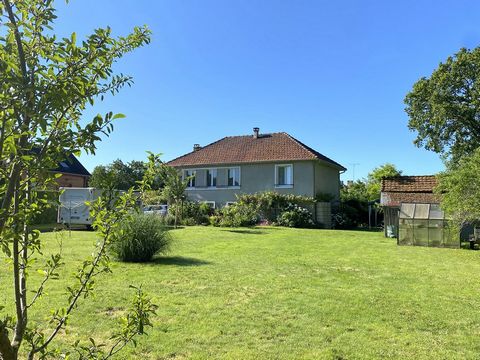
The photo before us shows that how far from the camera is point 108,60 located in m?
2.32

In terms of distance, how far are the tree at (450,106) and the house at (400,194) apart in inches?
193

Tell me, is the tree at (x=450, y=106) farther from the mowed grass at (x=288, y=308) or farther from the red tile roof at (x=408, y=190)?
the mowed grass at (x=288, y=308)

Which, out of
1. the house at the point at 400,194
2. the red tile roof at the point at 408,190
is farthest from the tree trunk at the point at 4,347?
the red tile roof at the point at 408,190

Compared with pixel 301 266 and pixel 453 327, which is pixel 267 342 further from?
pixel 301 266

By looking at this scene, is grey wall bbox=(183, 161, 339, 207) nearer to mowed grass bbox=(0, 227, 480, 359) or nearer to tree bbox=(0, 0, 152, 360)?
mowed grass bbox=(0, 227, 480, 359)

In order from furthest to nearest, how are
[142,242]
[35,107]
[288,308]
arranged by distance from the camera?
[142,242] < [288,308] < [35,107]

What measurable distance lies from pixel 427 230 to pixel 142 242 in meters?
13.2

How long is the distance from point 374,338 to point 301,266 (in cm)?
554

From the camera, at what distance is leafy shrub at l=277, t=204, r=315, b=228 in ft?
94.1

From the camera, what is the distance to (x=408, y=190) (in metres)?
24.8

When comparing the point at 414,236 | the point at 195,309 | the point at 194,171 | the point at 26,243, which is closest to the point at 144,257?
the point at 195,309

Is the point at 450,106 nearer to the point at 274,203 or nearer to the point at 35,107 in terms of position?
the point at 274,203

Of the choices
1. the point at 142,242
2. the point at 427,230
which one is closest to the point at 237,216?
the point at 427,230

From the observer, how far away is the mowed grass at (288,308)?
4992 millimetres
